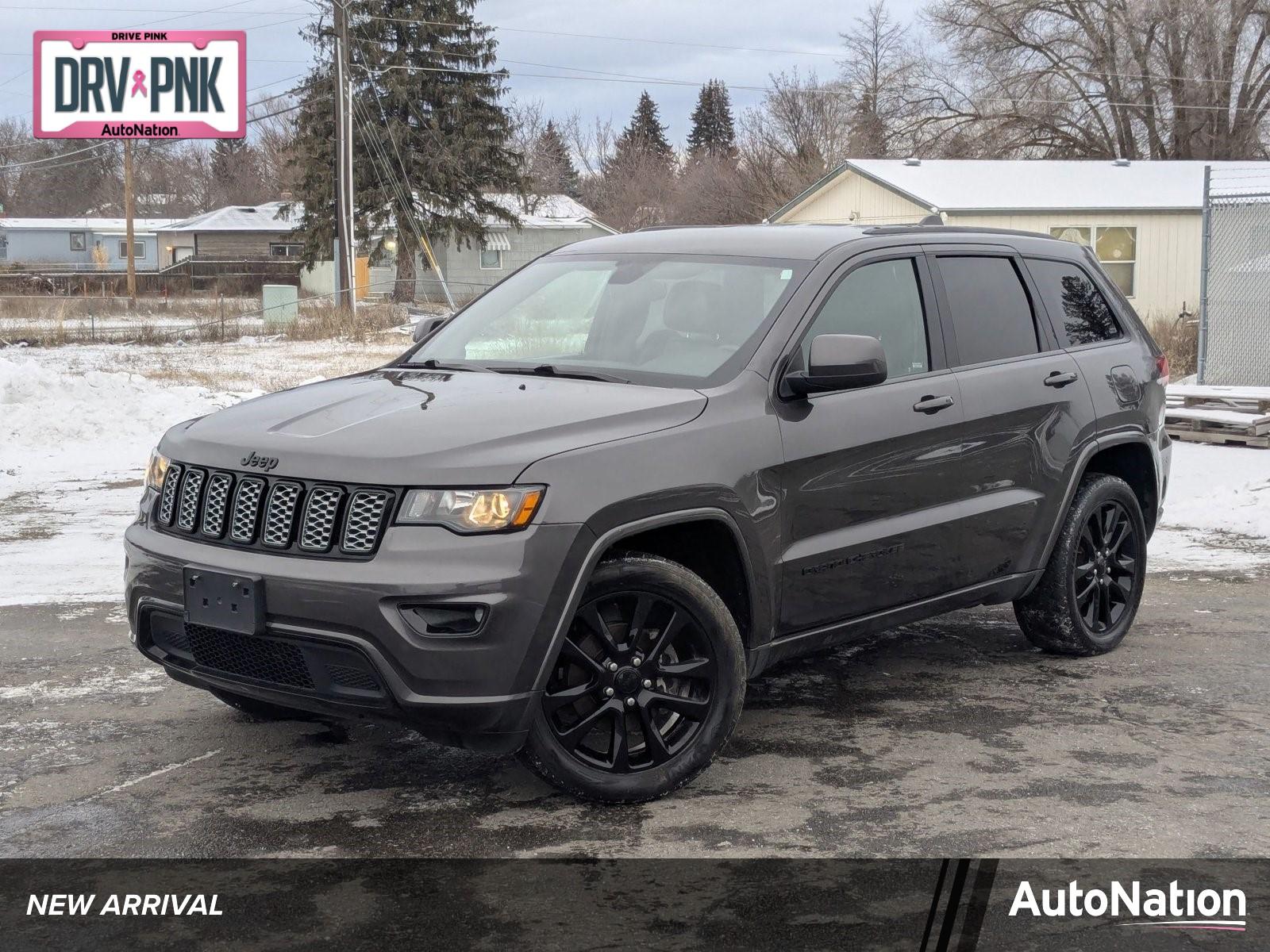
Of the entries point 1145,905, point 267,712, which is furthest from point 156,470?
point 1145,905

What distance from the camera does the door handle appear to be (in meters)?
5.45

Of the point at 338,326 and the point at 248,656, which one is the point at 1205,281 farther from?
the point at 338,326

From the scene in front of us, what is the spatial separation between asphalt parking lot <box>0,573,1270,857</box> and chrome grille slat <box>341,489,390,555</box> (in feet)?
2.88

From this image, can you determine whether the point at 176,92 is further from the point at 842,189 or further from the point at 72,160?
the point at 72,160

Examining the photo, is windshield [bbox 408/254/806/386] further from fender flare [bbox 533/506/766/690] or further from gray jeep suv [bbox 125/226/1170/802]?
fender flare [bbox 533/506/766/690]

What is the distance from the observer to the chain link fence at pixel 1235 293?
1706cm

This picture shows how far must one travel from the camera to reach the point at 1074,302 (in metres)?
6.63

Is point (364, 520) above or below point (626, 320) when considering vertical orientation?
below

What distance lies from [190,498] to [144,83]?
27217 mm

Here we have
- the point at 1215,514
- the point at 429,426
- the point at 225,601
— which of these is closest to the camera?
the point at 225,601

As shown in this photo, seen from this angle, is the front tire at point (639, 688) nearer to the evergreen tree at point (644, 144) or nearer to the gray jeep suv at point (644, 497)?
the gray jeep suv at point (644, 497)

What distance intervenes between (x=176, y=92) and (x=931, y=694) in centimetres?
2728

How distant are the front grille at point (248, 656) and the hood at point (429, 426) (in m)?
0.51

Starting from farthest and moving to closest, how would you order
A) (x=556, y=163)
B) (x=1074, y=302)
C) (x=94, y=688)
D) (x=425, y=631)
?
(x=556, y=163), (x=1074, y=302), (x=94, y=688), (x=425, y=631)
